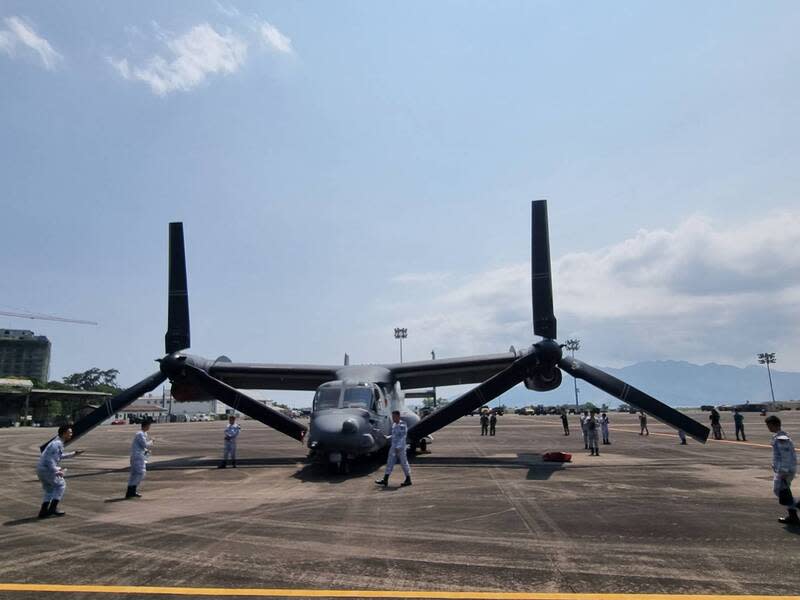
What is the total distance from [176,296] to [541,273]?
13.8m

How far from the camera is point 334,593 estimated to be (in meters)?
5.51

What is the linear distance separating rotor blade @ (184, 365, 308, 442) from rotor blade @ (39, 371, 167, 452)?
4.43 ft

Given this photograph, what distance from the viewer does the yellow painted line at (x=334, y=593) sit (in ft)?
17.4

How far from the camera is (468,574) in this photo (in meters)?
6.11

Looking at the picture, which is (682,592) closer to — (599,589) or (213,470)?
(599,589)

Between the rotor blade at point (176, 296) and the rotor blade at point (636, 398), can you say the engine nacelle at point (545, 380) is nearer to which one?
the rotor blade at point (636, 398)

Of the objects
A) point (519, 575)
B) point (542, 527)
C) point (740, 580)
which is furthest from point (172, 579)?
point (740, 580)

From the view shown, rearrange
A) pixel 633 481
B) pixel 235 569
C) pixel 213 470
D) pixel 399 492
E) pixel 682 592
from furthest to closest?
pixel 213 470 < pixel 633 481 < pixel 399 492 < pixel 235 569 < pixel 682 592

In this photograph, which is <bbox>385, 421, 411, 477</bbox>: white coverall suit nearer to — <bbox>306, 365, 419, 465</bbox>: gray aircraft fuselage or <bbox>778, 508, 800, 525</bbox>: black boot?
<bbox>306, 365, 419, 465</bbox>: gray aircraft fuselage

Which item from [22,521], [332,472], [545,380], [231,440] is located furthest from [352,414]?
[22,521]

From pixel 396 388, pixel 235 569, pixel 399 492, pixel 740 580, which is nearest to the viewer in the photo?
pixel 740 580

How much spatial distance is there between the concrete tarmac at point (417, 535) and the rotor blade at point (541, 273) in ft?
17.6

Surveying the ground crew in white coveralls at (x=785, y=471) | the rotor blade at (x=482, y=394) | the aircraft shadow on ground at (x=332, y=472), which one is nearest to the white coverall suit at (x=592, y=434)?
the rotor blade at (x=482, y=394)

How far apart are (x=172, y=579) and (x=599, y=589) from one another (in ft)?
16.0
